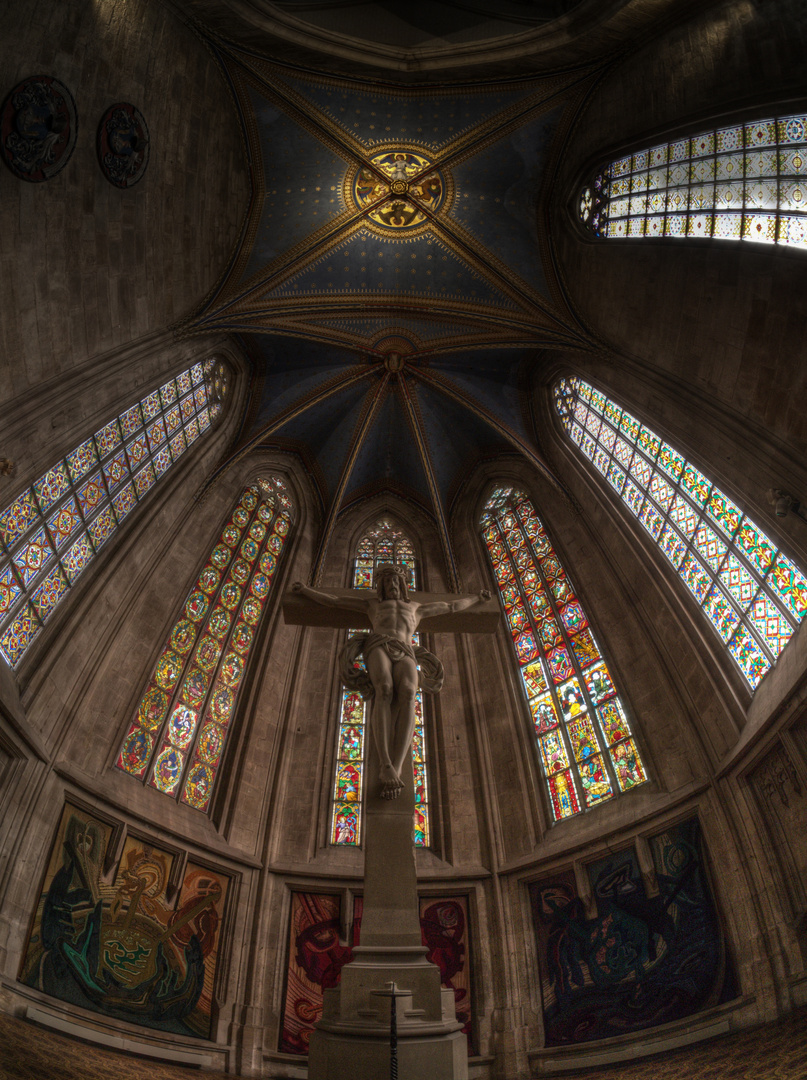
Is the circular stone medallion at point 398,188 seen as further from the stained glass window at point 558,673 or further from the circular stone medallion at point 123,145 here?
the stained glass window at point 558,673

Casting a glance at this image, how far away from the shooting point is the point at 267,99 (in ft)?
39.9

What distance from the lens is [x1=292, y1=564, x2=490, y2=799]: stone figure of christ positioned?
6.39 m

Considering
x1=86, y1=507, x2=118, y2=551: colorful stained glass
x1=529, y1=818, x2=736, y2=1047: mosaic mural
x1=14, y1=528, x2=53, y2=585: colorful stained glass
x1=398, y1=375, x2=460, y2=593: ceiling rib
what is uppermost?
x1=398, y1=375, x2=460, y2=593: ceiling rib

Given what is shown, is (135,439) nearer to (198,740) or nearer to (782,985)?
(198,740)

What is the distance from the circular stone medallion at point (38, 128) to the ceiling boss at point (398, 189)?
5.49 meters

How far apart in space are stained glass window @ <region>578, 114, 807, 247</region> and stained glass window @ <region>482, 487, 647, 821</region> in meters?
6.18

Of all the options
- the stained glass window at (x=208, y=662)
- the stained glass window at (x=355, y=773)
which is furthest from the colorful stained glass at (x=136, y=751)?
the stained glass window at (x=355, y=773)

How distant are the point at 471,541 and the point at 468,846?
676 centimetres

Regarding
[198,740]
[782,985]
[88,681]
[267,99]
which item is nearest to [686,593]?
[782,985]

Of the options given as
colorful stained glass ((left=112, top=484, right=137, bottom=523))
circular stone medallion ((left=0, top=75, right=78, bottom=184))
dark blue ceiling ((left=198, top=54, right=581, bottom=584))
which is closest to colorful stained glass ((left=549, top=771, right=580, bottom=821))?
dark blue ceiling ((left=198, top=54, right=581, bottom=584))

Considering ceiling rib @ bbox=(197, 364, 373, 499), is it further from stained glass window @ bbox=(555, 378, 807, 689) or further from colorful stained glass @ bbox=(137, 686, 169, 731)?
stained glass window @ bbox=(555, 378, 807, 689)

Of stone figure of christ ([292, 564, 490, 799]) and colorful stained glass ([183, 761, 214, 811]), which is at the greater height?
colorful stained glass ([183, 761, 214, 811])

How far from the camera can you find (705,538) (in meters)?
11.5

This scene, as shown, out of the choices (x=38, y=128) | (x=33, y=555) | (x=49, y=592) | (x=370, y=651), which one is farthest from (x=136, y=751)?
(x=38, y=128)
